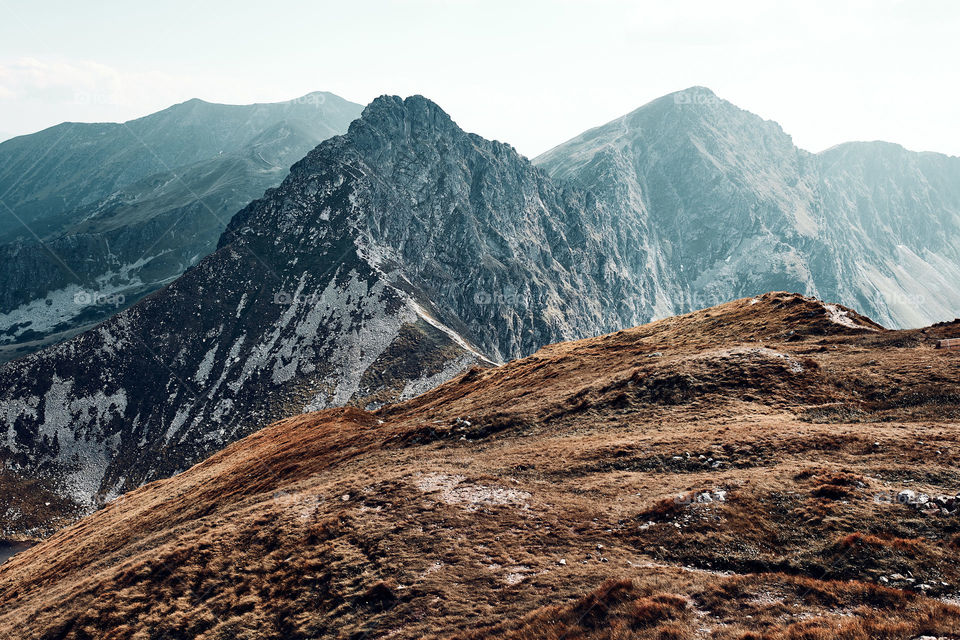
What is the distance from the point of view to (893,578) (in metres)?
20.8

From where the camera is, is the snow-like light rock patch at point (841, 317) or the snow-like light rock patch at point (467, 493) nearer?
the snow-like light rock patch at point (467, 493)

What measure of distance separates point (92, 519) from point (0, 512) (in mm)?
103604

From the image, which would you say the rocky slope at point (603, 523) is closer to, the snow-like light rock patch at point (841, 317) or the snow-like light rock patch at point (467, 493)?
the snow-like light rock patch at point (467, 493)

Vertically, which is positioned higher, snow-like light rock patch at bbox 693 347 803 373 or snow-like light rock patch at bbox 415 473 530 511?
snow-like light rock patch at bbox 693 347 803 373

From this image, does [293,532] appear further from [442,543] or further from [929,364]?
[929,364]

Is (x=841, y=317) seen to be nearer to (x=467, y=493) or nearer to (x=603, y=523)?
(x=603, y=523)

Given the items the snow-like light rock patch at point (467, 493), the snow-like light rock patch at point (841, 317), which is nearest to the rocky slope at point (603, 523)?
the snow-like light rock patch at point (467, 493)

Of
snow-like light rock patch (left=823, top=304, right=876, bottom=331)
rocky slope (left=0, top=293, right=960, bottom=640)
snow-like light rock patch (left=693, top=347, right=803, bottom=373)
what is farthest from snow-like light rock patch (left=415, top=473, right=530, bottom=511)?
snow-like light rock patch (left=823, top=304, right=876, bottom=331)

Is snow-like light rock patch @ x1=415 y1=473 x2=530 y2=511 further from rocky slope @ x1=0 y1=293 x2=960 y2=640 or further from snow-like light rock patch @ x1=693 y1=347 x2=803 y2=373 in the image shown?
snow-like light rock patch @ x1=693 y1=347 x2=803 y2=373

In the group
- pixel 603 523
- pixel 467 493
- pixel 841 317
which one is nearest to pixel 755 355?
pixel 841 317

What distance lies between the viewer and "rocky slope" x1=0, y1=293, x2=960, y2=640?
21516mm

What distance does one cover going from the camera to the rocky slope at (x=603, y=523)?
70.6ft

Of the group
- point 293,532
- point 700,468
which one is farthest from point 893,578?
point 293,532

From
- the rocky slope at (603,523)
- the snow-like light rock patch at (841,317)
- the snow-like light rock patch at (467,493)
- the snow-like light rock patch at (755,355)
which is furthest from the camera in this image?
the snow-like light rock patch at (841,317)
